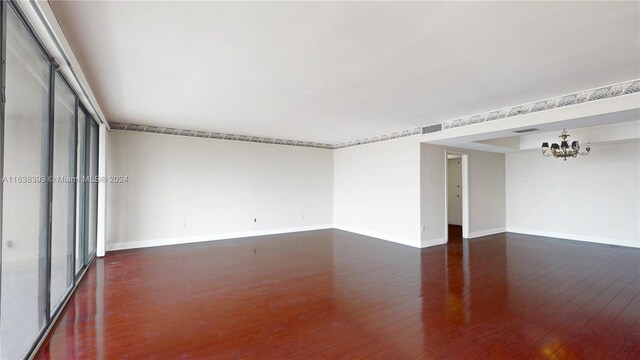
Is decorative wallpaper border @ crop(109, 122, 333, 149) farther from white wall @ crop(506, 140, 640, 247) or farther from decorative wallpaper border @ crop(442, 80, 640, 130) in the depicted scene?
white wall @ crop(506, 140, 640, 247)

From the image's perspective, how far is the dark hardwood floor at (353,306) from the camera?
2.19 metres

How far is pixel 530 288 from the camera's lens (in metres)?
3.44

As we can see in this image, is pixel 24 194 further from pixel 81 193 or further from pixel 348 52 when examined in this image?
pixel 348 52

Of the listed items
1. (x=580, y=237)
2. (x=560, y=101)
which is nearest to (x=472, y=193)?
(x=580, y=237)

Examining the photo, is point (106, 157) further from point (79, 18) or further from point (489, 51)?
point (489, 51)

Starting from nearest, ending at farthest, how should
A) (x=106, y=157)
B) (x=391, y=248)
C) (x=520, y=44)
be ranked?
(x=520, y=44) < (x=106, y=157) < (x=391, y=248)

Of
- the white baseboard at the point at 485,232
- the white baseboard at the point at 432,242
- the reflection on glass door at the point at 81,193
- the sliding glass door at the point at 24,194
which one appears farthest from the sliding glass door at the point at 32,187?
the white baseboard at the point at 485,232

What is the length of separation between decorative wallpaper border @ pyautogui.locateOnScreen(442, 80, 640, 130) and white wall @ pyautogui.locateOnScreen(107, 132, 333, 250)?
14.1 feet

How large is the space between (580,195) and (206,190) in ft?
27.9

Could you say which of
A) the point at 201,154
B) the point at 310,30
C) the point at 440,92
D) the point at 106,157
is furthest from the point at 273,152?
the point at 310,30

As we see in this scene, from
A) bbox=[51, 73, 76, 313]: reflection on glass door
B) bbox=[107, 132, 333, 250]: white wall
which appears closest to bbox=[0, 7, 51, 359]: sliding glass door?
bbox=[51, 73, 76, 313]: reflection on glass door

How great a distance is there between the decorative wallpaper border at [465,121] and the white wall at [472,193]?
84cm

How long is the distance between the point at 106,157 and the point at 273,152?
134 inches

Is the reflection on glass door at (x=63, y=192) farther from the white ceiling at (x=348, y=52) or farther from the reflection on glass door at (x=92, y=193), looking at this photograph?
the reflection on glass door at (x=92, y=193)
